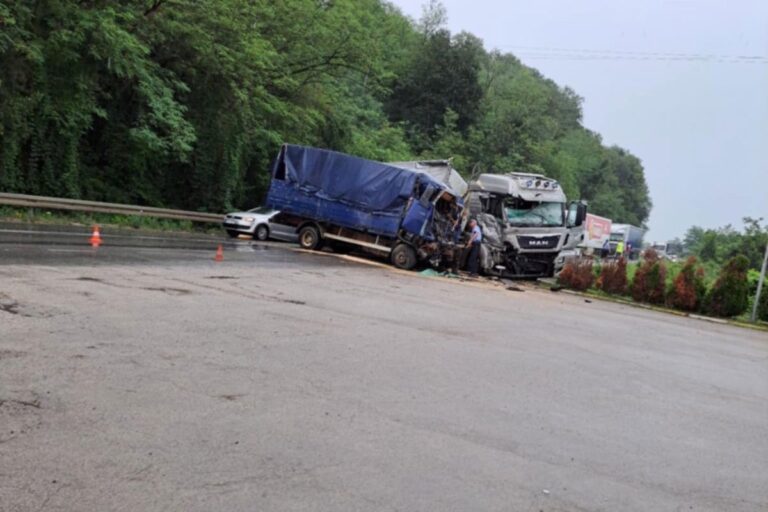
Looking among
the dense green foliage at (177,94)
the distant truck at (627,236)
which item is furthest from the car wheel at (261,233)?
the distant truck at (627,236)

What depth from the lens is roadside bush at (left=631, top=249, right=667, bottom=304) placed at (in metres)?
22.1

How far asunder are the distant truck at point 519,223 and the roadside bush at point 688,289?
421 centimetres

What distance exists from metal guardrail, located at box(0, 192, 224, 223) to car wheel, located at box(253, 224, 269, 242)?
275 cm

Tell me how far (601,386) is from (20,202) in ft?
61.2

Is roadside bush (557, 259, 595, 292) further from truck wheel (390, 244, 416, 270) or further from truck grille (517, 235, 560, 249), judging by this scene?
truck wheel (390, 244, 416, 270)

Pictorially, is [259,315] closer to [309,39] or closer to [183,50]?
[183,50]

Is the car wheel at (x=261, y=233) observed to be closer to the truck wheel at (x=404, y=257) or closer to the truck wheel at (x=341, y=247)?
the truck wheel at (x=341, y=247)

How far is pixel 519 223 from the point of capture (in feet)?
76.0

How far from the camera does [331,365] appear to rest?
281 inches

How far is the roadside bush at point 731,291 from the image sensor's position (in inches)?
821

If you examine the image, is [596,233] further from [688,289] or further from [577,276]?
[688,289]

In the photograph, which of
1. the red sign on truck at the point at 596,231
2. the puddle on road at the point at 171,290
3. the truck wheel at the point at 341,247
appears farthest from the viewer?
the red sign on truck at the point at 596,231

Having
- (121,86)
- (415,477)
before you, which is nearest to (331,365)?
(415,477)

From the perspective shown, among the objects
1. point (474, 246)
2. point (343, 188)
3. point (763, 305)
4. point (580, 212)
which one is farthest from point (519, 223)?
point (763, 305)
